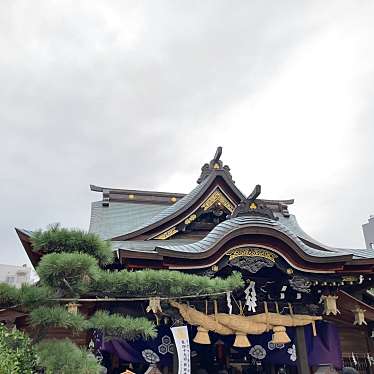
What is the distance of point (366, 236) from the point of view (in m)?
44.6

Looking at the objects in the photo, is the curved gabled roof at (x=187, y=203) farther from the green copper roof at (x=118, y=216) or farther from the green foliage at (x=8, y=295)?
the green foliage at (x=8, y=295)

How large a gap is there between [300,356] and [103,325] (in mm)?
4330

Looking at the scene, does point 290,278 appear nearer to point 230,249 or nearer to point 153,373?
point 230,249

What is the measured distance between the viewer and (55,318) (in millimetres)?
4914

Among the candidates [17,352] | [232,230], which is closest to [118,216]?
[232,230]

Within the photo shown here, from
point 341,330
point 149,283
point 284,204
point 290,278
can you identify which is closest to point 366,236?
point 284,204

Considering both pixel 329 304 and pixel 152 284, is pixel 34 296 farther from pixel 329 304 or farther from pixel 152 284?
pixel 329 304

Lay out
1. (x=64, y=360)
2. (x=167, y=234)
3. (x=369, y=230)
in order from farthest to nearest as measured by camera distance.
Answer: (x=369, y=230)
(x=167, y=234)
(x=64, y=360)

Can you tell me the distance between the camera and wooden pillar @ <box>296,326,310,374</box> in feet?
25.2

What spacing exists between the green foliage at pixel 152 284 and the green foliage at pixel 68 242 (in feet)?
1.08

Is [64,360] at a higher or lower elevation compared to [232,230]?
lower

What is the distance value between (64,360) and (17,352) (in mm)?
592

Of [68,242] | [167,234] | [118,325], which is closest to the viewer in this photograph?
[118,325]

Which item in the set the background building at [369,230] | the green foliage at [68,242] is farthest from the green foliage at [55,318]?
the background building at [369,230]
